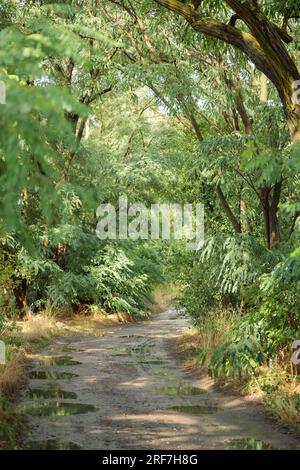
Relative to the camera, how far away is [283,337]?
826cm

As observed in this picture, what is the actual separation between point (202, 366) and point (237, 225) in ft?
9.56

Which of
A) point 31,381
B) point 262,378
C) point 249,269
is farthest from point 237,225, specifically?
point 31,381

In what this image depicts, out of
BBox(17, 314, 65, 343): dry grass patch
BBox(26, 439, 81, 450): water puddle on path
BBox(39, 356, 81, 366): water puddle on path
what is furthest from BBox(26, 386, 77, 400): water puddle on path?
BBox(17, 314, 65, 343): dry grass patch

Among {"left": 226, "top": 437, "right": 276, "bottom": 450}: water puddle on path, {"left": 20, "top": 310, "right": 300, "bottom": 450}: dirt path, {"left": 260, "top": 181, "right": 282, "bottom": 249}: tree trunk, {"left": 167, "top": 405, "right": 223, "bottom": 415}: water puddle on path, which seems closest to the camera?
{"left": 226, "top": 437, "right": 276, "bottom": 450}: water puddle on path

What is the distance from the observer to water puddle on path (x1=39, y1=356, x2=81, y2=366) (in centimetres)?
1189

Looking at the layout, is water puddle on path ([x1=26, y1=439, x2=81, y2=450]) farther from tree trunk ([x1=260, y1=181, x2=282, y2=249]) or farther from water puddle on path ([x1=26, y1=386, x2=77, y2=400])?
tree trunk ([x1=260, y1=181, x2=282, y2=249])

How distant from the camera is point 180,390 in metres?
9.61

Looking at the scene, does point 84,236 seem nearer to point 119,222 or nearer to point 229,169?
point 119,222

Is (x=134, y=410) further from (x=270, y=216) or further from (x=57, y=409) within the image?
(x=270, y=216)

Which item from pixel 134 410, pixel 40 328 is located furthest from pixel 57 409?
pixel 40 328

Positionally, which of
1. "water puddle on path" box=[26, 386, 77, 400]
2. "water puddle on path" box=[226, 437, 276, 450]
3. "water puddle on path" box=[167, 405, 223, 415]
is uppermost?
"water puddle on path" box=[226, 437, 276, 450]

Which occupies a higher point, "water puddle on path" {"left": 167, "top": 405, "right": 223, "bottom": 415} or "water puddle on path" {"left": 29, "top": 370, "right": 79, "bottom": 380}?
"water puddle on path" {"left": 167, "top": 405, "right": 223, "bottom": 415}

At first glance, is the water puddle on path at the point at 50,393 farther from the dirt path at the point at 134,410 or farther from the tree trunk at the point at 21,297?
the tree trunk at the point at 21,297

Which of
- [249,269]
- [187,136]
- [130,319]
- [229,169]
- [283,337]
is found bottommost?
[130,319]
